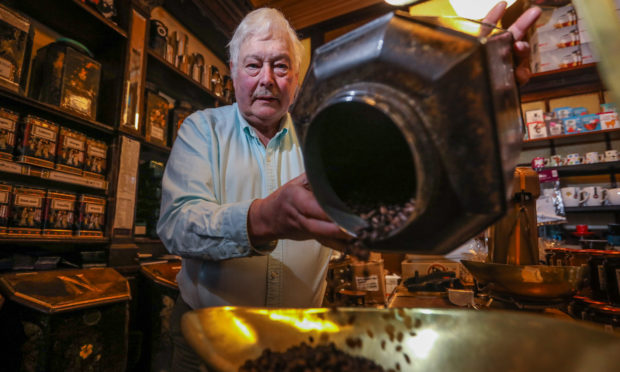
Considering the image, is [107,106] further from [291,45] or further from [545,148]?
[545,148]

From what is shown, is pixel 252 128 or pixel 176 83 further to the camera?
pixel 176 83

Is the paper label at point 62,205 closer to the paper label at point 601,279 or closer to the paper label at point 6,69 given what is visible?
the paper label at point 6,69

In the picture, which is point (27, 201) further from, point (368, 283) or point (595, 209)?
point (595, 209)

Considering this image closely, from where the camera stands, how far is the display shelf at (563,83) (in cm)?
303

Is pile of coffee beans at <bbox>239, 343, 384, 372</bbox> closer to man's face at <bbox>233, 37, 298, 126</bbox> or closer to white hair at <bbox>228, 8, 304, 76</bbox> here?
man's face at <bbox>233, 37, 298, 126</bbox>

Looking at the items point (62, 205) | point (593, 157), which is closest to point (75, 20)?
point (62, 205)

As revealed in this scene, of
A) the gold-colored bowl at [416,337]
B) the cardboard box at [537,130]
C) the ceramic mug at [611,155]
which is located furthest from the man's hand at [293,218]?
the ceramic mug at [611,155]

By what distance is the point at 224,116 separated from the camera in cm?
122

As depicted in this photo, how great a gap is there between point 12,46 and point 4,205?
2.46ft

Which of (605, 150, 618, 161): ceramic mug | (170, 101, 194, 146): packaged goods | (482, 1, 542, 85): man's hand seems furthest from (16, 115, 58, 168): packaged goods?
(605, 150, 618, 161): ceramic mug

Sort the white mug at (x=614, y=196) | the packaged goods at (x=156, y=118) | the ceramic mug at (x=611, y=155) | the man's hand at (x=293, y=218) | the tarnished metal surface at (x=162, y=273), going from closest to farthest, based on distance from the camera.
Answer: the man's hand at (x=293, y=218) → the tarnished metal surface at (x=162, y=273) → the packaged goods at (x=156, y=118) → the white mug at (x=614, y=196) → the ceramic mug at (x=611, y=155)

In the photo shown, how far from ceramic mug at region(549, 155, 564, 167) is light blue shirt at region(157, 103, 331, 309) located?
2.90 m

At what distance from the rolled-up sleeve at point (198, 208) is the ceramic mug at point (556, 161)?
3230mm

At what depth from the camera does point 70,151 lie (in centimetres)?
178
